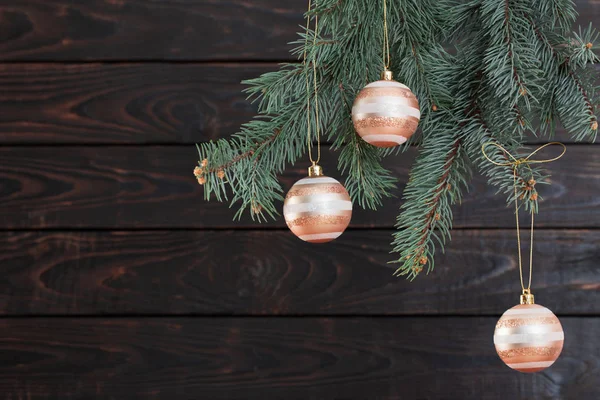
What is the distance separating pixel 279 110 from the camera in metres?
0.62

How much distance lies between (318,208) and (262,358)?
22.3 inches

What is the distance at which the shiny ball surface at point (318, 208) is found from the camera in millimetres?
547

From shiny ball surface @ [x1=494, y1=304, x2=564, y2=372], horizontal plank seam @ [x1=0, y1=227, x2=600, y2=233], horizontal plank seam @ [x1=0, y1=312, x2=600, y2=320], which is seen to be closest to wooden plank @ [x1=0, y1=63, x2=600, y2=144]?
horizontal plank seam @ [x1=0, y1=227, x2=600, y2=233]

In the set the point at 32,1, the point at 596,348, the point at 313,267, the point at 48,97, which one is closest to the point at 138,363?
the point at 313,267

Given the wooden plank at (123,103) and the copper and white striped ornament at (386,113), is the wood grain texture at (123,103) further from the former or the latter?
the copper and white striped ornament at (386,113)

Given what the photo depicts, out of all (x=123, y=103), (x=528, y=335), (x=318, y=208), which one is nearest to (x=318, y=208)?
(x=318, y=208)

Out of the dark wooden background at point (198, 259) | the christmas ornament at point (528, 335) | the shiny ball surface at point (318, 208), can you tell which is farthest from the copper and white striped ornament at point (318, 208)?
the dark wooden background at point (198, 259)

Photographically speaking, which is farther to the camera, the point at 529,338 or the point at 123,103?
the point at 123,103

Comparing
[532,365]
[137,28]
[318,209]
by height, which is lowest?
[532,365]

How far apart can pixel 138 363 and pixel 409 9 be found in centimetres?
70

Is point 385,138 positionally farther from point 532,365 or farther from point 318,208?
point 532,365

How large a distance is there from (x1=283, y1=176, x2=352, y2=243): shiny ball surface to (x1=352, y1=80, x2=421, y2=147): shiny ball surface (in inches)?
2.1

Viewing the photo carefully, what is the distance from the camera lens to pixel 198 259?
1070 millimetres

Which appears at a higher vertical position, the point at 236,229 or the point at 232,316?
the point at 236,229
